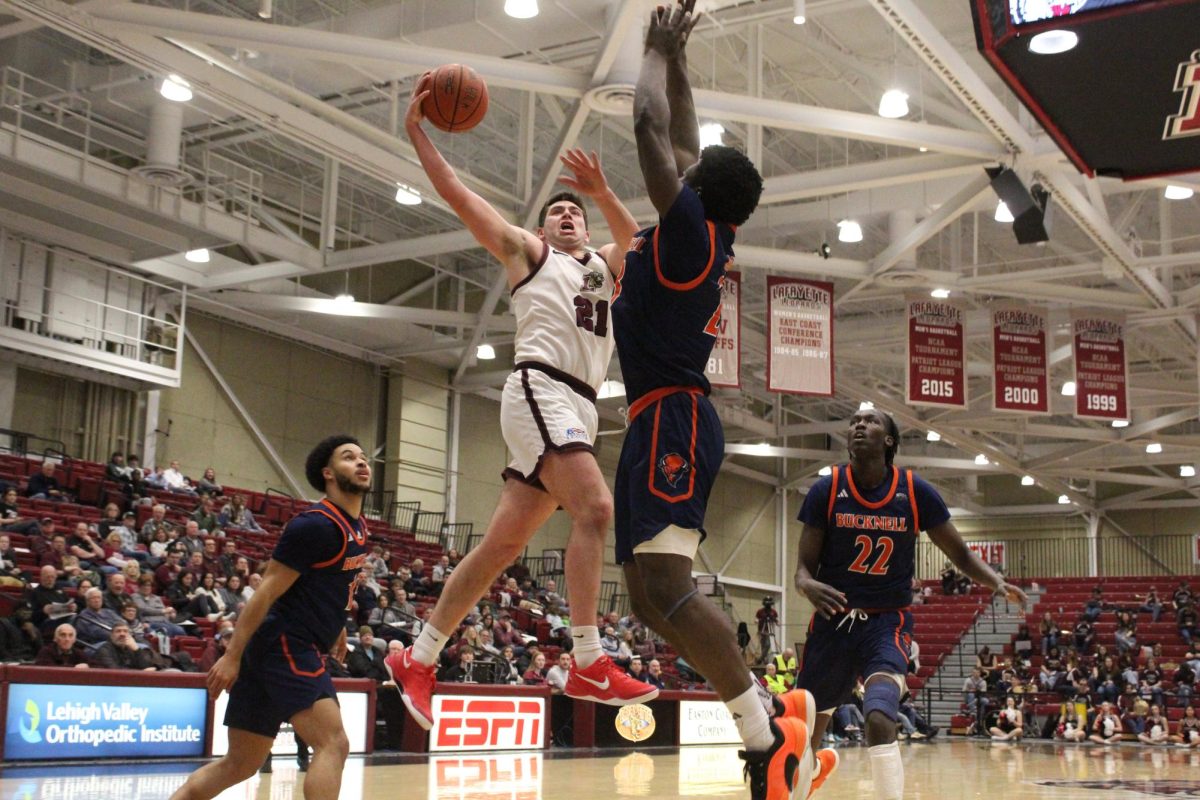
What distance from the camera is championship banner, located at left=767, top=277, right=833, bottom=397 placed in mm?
19609

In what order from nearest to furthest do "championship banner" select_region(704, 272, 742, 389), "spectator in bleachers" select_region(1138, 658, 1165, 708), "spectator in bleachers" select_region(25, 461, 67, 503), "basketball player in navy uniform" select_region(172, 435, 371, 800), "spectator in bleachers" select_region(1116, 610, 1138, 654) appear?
"basketball player in navy uniform" select_region(172, 435, 371, 800), "championship banner" select_region(704, 272, 742, 389), "spectator in bleachers" select_region(25, 461, 67, 503), "spectator in bleachers" select_region(1138, 658, 1165, 708), "spectator in bleachers" select_region(1116, 610, 1138, 654)

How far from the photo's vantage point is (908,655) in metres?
6.45

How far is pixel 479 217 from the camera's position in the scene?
514 centimetres

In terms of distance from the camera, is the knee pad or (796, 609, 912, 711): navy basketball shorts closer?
the knee pad

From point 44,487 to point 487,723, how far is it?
8.00 metres

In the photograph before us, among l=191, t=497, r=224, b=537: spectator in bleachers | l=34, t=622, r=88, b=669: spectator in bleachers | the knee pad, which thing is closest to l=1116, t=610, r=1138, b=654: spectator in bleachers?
l=191, t=497, r=224, b=537: spectator in bleachers

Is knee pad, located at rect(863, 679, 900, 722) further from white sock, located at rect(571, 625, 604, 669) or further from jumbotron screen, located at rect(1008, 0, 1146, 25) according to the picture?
jumbotron screen, located at rect(1008, 0, 1146, 25)

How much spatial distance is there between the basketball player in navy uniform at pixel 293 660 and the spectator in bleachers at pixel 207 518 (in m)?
15.5

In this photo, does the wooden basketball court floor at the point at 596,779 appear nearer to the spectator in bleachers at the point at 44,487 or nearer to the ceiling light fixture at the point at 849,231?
the spectator in bleachers at the point at 44,487

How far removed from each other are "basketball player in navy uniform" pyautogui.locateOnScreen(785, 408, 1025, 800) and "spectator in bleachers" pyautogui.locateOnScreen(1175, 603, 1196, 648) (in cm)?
2926

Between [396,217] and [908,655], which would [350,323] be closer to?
[396,217]

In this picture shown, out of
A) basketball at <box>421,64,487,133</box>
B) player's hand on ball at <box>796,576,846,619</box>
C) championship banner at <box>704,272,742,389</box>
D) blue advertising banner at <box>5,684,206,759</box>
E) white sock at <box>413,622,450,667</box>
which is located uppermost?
championship banner at <box>704,272,742,389</box>

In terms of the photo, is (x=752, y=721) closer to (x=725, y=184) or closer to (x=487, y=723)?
(x=725, y=184)

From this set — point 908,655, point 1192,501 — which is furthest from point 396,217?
point 1192,501
